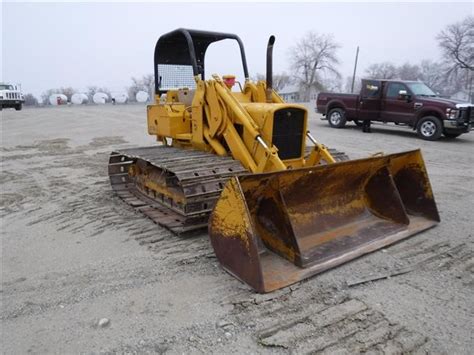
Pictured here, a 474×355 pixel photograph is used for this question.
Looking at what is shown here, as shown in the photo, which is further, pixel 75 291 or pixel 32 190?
pixel 32 190

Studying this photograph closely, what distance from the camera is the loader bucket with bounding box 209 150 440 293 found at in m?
3.37

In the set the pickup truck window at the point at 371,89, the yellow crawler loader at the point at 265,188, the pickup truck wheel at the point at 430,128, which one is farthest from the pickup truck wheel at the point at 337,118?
the yellow crawler loader at the point at 265,188

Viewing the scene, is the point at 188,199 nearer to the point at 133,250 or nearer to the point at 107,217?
the point at 133,250

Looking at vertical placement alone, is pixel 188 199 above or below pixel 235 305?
above

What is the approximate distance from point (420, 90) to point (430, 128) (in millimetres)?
1634

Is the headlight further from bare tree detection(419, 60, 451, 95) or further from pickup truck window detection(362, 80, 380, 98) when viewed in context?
bare tree detection(419, 60, 451, 95)

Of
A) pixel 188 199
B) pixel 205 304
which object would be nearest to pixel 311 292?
pixel 205 304

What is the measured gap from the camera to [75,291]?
337 cm

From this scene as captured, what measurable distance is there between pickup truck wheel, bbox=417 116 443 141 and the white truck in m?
29.1

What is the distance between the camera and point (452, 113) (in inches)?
487

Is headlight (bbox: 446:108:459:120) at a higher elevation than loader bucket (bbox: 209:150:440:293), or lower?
higher

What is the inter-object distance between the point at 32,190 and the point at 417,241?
6.28 m

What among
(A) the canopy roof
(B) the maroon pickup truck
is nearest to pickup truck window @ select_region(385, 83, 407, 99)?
(B) the maroon pickup truck

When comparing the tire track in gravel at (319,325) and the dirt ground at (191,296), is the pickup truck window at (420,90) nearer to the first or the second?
the dirt ground at (191,296)
